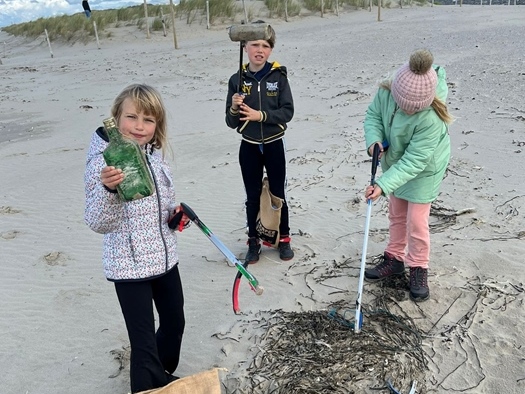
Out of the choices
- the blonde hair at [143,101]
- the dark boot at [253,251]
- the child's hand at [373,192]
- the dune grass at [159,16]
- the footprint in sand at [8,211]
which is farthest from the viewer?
the dune grass at [159,16]

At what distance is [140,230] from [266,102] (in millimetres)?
1966

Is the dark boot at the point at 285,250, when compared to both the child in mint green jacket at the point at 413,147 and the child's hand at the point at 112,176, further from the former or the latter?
the child's hand at the point at 112,176

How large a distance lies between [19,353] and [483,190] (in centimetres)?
513

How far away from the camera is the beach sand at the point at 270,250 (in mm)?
3441

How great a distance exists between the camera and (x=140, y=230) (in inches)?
99.8

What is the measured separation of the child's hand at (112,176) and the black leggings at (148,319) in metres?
0.61

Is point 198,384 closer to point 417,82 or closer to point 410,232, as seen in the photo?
point 410,232

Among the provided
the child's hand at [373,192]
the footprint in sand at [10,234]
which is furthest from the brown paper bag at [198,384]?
the footprint in sand at [10,234]

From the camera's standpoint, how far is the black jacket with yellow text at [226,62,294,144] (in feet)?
13.4

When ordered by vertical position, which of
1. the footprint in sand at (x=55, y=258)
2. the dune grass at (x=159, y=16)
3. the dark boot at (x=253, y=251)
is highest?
the dune grass at (x=159, y=16)

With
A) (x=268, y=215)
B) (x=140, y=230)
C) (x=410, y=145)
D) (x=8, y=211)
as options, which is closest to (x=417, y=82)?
(x=410, y=145)

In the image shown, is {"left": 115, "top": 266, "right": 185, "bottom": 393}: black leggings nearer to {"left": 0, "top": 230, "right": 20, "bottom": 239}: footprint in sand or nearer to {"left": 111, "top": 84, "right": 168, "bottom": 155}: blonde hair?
{"left": 111, "top": 84, "right": 168, "bottom": 155}: blonde hair

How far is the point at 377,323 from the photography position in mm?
3551

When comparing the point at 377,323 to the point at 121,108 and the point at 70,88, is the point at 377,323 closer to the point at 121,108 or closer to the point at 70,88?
the point at 121,108
